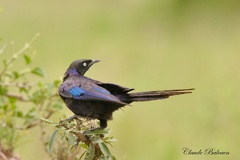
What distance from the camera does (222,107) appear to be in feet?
27.1

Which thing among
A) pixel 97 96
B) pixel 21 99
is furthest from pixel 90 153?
pixel 21 99

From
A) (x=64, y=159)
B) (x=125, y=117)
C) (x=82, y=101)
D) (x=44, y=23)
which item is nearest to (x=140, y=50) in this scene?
(x=44, y=23)

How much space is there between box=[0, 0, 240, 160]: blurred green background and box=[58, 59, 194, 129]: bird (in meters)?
1.51

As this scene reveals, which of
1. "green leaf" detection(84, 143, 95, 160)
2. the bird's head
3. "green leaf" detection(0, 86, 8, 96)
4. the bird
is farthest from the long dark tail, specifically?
"green leaf" detection(0, 86, 8, 96)

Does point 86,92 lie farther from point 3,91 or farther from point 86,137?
point 3,91

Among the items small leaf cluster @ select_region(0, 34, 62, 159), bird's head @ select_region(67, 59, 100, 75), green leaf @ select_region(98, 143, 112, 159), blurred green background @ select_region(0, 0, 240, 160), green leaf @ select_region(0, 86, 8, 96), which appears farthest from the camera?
blurred green background @ select_region(0, 0, 240, 160)

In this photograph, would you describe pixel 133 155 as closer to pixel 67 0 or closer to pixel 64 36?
pixel 64 36

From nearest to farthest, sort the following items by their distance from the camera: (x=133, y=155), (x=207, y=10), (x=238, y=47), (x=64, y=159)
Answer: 1. (x=64, y=159)
2. (x=133, y=155)
3. (x=238, y=47)
4. (x=207, y=10)

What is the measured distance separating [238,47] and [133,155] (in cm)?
396

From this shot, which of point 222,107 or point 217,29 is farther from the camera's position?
point 217,29

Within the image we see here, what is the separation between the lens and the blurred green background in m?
7.95

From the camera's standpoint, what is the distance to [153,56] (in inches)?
461

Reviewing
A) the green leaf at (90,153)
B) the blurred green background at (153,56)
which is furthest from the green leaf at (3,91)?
the green leaf at (90,153)

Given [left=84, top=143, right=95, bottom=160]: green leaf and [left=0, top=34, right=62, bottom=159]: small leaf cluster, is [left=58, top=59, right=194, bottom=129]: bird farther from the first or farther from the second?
[left=0, top=34, right=62, bottom=159]: small leaf cluster
